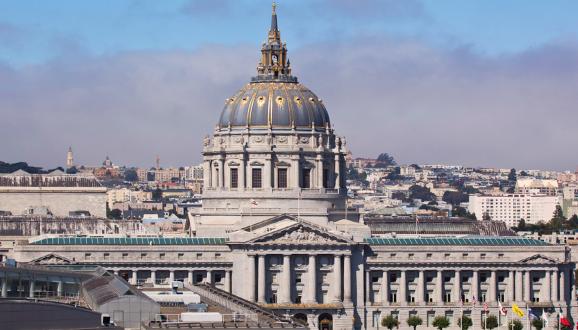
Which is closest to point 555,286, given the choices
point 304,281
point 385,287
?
point 385,287

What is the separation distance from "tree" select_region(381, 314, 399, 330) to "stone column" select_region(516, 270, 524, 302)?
11.6 metres

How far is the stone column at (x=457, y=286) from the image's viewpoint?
195 m

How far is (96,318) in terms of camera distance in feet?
314

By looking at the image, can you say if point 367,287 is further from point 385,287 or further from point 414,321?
point 414,321

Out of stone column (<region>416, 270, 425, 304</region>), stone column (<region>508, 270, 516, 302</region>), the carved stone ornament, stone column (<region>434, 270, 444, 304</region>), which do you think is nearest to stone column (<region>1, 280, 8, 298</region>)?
the carved stone ornament

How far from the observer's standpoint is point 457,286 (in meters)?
195

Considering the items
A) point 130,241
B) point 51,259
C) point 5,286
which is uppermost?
point 130,241

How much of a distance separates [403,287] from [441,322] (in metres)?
7.41

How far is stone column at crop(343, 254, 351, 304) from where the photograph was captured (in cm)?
19088

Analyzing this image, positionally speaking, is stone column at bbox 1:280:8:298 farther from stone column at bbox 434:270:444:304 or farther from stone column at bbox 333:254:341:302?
stone column at bbox 434:270:444:304

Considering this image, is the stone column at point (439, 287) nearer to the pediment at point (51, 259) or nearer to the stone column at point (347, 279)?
the stone column at point (347, 279)

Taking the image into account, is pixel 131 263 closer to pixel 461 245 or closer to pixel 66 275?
pixel 461 245

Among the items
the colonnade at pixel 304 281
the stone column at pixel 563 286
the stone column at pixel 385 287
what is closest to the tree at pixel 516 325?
the stone column at pixel 563 286

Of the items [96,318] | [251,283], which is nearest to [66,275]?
[96,318]
